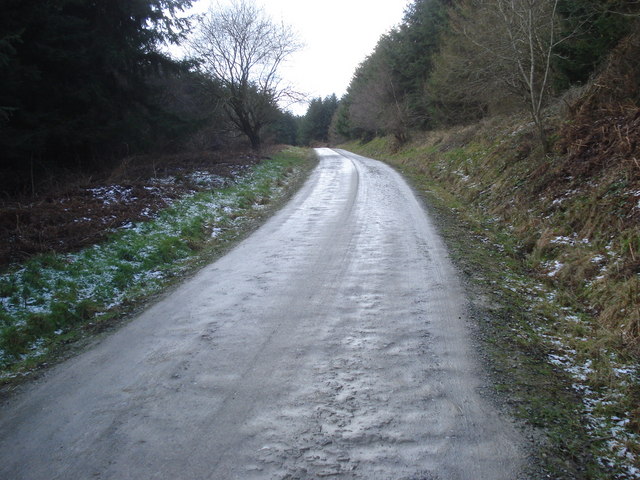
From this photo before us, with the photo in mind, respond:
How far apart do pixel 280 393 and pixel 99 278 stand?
4736mm

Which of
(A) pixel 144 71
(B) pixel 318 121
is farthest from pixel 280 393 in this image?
(B) pixel 318 121

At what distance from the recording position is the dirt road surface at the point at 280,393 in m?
3.09

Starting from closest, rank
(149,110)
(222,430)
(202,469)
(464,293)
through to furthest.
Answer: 1. (202,469)
2. (222,430)
3. (464,293)
4. (149,110)

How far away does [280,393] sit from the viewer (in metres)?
3.89

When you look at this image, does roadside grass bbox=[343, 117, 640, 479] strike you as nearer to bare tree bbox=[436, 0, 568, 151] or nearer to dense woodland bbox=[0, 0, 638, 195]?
bare tree bbox=[436, 0, 568, 151]

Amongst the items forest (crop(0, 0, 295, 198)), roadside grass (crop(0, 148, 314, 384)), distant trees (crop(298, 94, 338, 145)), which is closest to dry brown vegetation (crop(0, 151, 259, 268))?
roadside grass (crop(0, 148, 314, 384))

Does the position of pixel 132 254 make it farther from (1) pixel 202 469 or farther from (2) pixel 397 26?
(2) pixel 397 26

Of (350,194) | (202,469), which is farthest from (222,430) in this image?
(350,194)

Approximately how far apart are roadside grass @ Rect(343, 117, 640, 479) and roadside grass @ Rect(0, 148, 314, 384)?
16.8ft

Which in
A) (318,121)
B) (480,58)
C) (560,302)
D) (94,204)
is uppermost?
(318,121)

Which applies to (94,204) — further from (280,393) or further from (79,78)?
(280,393)

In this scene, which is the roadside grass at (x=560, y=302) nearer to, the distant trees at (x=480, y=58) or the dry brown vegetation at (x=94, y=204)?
the distant trees at (x=480, y=58)

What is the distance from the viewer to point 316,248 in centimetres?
830

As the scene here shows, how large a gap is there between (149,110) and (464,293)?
635 inches
